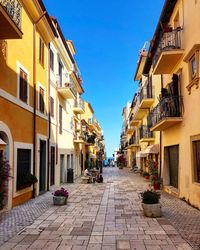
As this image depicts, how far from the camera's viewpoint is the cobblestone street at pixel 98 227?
7.11 metres

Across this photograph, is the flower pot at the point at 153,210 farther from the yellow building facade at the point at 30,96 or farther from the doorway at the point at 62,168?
the doorway at the point at 62,168

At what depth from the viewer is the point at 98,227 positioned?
879 cm

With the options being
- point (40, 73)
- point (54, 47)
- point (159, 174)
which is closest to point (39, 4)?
point (40, 73)

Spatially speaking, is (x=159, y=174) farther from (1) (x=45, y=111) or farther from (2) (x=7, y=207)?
(2) (x=7, y=207)

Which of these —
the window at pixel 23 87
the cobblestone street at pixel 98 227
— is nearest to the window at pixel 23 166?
the cobblestone street at pixel 98 227

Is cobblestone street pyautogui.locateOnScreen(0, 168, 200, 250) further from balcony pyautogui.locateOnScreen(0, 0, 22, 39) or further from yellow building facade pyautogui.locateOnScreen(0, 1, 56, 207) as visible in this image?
balcony pyautogui.locateOnScreen(0, 0, 22, 39)

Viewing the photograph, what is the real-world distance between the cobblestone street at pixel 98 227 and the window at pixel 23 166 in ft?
2.91

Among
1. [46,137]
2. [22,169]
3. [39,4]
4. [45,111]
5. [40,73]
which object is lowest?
[22,169]

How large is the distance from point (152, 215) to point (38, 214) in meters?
3.67

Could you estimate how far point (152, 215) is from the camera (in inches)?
394

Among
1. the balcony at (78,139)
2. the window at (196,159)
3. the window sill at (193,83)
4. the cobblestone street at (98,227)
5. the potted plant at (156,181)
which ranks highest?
the window sill at (193,83)

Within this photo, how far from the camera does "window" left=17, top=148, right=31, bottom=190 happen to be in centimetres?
1268

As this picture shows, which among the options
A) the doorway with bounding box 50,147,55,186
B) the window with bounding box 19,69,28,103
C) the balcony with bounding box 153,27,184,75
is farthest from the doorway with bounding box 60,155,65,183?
the balcony with bounding box 153,27,184,75

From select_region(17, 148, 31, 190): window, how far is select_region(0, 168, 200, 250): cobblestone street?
2.91 feet
